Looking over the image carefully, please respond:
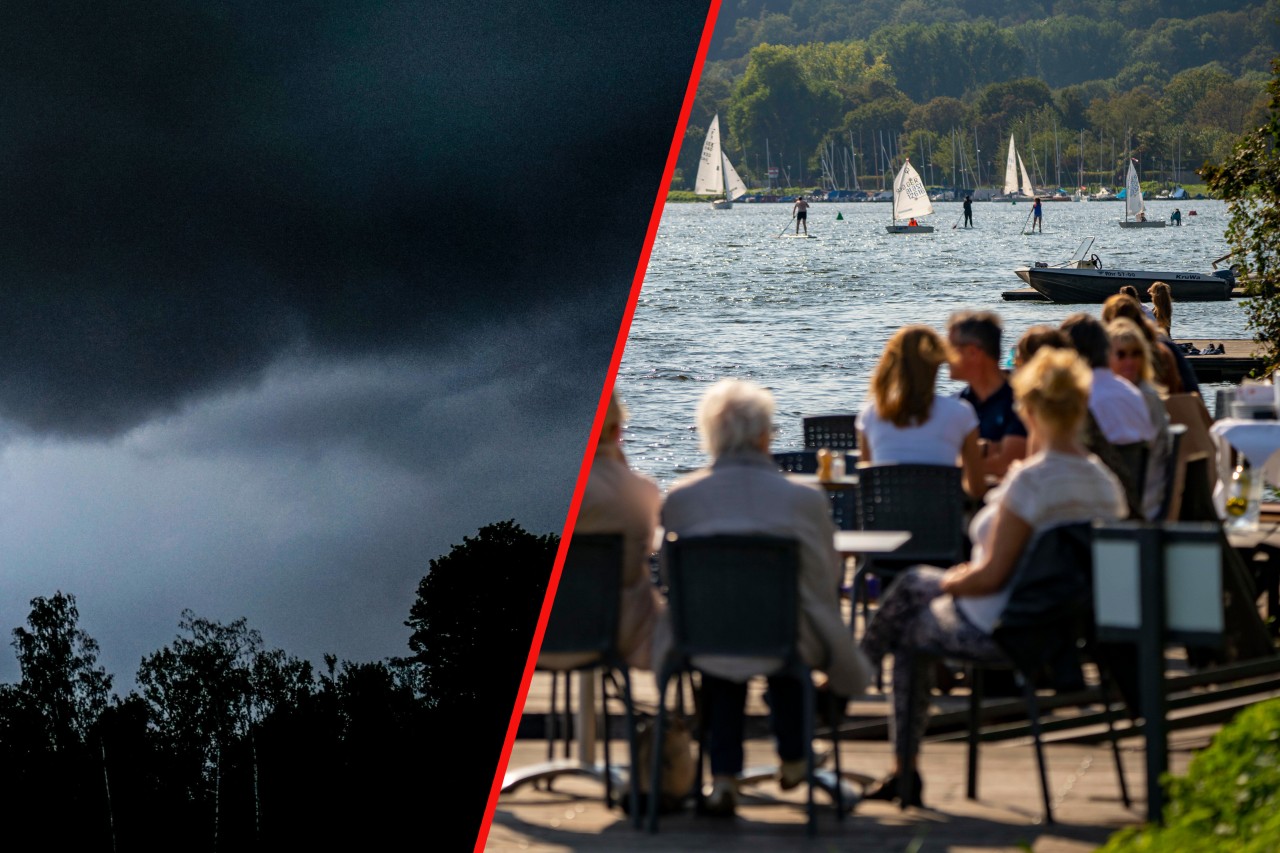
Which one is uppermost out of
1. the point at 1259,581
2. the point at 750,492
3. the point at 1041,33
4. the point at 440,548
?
the point at 1041,33

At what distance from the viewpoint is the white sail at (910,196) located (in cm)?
9156

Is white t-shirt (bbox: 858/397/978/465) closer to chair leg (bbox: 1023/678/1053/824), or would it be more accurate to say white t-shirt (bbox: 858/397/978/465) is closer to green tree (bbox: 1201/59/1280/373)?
chair leg (bbox: 1023/678/1053/824)

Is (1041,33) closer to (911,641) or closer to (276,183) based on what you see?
(276,183)

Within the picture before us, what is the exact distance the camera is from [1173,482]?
264 inches

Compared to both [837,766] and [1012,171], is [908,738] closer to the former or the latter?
[837,766]

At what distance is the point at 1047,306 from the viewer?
45.2 metres

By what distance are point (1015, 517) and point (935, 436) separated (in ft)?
5.51

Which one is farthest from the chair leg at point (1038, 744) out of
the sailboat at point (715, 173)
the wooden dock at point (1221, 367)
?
the sailboat at point (715, 173)

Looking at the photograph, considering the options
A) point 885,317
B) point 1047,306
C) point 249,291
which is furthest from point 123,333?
point 1047,306

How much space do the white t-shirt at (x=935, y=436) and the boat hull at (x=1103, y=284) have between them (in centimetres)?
3684

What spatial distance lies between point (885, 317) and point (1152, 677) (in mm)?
43247

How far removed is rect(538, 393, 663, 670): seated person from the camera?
515cm

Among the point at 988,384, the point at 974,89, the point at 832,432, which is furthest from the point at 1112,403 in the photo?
the point at 974,89

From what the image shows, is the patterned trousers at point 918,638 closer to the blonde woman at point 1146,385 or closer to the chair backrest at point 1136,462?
the chair backrest at point 1136,462
